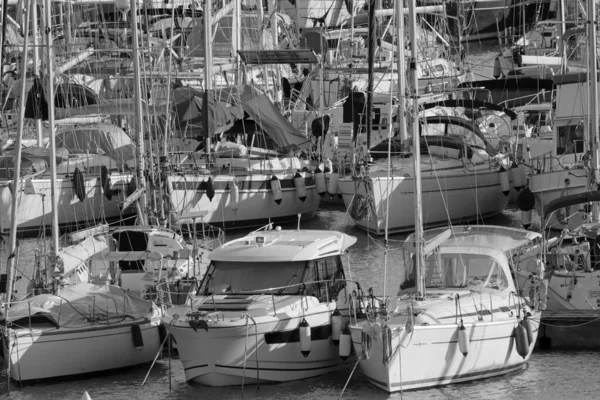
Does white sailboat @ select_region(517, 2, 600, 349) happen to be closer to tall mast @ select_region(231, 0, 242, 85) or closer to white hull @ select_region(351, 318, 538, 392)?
white hull @ select_region(351, 318, 538, 392)

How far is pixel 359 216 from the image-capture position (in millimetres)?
43750

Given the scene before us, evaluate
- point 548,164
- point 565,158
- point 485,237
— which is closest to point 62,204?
point 548,164

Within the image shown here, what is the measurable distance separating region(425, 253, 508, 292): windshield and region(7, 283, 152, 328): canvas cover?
545cm

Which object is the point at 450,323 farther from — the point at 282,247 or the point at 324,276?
the point at 282,247

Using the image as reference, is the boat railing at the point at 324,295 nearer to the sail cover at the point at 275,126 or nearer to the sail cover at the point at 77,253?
the sail cover at the point at 77,253

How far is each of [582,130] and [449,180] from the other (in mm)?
4431

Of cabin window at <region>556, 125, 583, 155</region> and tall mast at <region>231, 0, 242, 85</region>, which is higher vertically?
tall mast at <region>231, 0, 242, 85</region>

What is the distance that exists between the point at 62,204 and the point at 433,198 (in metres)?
11.3

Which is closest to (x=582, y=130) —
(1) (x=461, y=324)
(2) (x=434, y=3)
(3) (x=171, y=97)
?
(3) (x=171, y=97)

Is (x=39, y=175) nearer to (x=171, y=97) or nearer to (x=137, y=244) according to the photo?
(x=171, y=97)

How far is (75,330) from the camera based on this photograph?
2725cm

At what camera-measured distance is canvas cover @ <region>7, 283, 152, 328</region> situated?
2767cm

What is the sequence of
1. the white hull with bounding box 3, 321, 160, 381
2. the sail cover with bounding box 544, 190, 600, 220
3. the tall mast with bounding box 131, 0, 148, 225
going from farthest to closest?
the tall mast with bounding box 131, 0, 148, 225 → the sail cover with bounding box 544, 190, 600, 220 → the white hull with bounding box 3, 321, 160, 381

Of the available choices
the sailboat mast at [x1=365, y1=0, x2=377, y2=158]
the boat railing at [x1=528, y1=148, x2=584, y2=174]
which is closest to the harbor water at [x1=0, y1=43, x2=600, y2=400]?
the boat railing at [x1=528, y1=148, x2=584, y2=174]
